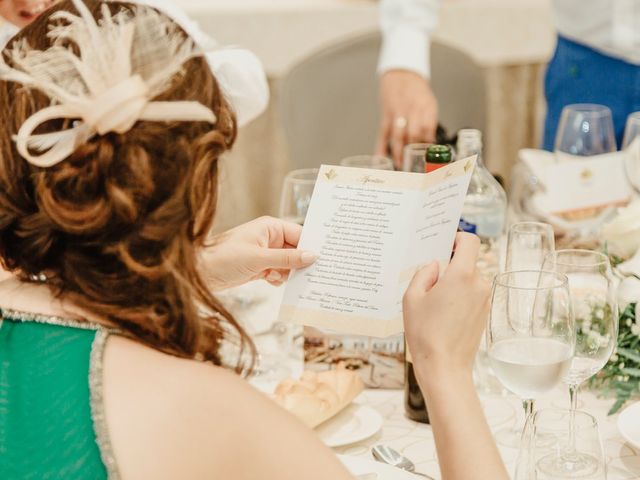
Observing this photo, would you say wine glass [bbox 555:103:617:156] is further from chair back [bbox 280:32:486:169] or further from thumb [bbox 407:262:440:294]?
thumb [bbox 407:262:440:294]

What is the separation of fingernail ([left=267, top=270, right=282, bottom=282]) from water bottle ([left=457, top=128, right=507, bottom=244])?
44 centimetres

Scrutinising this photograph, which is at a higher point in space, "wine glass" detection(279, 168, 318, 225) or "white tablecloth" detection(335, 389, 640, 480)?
"wine glass" detection(279, 168, 318, 225)

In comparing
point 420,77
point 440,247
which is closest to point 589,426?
point 440,247

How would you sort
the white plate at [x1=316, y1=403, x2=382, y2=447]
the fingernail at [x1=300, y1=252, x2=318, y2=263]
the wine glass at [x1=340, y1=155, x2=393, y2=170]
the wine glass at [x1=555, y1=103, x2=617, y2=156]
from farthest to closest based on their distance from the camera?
the wine glass at [x1=555, y1=103, x2=617, y2=156], the wine glass at [x1=340, y1=155, x2=393, y2=170], the white plate at [x1=316, y1=403, x2=382, y2=447], the fingernail at [x1=300, y1=252, x2=318, y2=263]

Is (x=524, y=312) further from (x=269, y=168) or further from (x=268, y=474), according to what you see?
(x=269, y=168)

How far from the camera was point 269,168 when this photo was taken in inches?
152

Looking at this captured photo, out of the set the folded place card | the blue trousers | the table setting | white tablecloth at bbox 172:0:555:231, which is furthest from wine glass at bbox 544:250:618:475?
white tablecloth at bbox 172:0:555:231

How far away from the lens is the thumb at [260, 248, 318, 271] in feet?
3.94

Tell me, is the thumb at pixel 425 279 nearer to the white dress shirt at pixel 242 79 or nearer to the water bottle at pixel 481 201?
the water bottle at pixel 481 201

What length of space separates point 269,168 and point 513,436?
266 cm

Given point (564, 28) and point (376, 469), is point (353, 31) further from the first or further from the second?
point (376, 469)

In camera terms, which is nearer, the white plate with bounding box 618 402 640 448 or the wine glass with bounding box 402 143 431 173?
the white plate with bounding box 618 402 640 448

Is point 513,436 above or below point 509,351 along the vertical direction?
below

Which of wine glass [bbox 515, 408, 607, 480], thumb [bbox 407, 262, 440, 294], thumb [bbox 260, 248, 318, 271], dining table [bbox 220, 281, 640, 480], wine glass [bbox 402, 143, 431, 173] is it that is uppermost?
thumb [bbox 407, 262, 440, 294]
